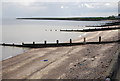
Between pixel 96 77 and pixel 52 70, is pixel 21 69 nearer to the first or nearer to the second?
pixel 52 70

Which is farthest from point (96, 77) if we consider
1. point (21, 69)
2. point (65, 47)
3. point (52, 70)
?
point (65, 47)

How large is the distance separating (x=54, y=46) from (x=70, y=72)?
52.8ft

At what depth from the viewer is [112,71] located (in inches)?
605

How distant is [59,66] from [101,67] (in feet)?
15.8

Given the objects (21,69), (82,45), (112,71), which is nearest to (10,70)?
(21,69)

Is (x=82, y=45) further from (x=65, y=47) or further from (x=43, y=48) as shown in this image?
(x=43, y=48)

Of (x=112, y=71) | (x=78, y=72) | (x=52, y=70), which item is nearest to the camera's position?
(x=112, y=71)

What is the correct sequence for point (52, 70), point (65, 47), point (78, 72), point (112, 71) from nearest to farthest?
1. point (112, 71)
2. point (78, 72)
3. point (52, 70)
4. point (65, 47)

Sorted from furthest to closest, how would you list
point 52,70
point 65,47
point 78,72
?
point 65,47, point 52,70, point 78,72

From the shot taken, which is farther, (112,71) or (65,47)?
(65,47)

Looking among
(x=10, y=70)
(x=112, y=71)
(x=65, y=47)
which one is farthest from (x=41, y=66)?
(x=65, y=47)

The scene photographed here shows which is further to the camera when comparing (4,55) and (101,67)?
(4,55)

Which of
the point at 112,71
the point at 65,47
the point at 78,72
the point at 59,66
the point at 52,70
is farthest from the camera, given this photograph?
the point at 65,47

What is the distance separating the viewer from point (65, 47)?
1276 inches
